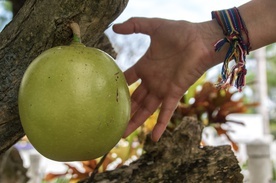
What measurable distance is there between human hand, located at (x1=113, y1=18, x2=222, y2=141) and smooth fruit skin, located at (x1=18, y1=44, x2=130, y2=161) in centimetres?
37

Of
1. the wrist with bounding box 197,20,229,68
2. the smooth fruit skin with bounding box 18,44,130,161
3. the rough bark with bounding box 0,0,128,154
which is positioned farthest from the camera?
the wrist with bounding box 197,20,229,68

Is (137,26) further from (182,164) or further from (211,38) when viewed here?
(182,164)

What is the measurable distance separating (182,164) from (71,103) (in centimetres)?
41

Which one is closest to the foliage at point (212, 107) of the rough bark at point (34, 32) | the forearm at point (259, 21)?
the forearm at point (259, 21)

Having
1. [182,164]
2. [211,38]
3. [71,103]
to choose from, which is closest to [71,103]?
[71,103]

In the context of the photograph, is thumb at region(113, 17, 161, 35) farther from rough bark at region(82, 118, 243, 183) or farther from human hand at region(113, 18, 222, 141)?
rough bark at region(82, 118, 243, 183)

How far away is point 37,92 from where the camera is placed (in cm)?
57

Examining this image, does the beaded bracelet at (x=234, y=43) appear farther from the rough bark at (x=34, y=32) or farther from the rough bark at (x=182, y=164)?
the rough bark at (x=34, y=32)

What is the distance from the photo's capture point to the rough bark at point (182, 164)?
0.85m

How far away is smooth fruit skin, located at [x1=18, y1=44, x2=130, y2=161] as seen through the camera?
0.56 meters

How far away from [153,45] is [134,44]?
2385 millimetres

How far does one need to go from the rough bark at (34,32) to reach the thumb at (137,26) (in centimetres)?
28

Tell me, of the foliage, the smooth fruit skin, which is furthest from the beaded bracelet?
the foliage

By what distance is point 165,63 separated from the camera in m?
1.05
